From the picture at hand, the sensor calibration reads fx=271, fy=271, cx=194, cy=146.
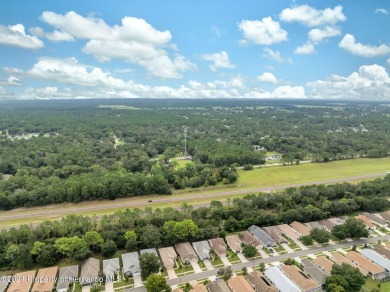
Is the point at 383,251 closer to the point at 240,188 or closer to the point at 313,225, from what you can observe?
the point at 313,225

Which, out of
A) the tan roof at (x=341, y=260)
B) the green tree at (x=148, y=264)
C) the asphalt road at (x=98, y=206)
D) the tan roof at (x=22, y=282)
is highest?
the green tree at (x=148, y=264)

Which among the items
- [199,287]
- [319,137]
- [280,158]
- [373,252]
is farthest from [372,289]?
[319,137]

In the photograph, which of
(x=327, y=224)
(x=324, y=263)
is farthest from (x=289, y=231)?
(x=324, y=263)

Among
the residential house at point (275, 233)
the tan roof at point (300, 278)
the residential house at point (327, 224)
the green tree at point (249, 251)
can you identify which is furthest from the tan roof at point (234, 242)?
the residential house at point (327, 224)

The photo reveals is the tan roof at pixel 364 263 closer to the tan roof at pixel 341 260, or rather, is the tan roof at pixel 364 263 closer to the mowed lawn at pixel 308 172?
the tan roof at pixel 341 260

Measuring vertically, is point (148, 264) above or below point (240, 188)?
above

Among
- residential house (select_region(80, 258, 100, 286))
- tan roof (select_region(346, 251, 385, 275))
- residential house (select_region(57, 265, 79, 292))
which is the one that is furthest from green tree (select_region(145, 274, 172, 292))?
tan roof (select_region(346, 251, 385, 275))
